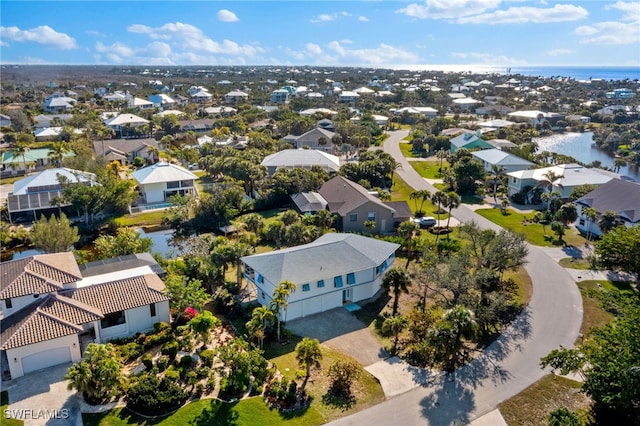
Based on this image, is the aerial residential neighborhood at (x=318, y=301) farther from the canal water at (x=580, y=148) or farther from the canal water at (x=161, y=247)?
the canal water at (x=580, y=148)

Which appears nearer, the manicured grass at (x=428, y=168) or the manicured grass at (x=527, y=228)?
the manicured grass at (x=527, y=228)

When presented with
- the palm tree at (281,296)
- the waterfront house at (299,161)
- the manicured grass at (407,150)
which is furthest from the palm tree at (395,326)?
the manicured grass at (407,150)

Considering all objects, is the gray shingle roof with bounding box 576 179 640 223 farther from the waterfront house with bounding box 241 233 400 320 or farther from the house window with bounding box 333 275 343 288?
the house window with bounding box 333 275 343 288

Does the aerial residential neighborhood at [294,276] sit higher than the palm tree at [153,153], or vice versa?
the palm tree at [153,153]

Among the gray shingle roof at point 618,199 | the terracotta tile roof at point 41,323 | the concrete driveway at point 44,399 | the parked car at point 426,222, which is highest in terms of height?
the gray shingle roof at point 618,199

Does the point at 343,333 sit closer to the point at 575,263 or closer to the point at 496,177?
the point at 575,263

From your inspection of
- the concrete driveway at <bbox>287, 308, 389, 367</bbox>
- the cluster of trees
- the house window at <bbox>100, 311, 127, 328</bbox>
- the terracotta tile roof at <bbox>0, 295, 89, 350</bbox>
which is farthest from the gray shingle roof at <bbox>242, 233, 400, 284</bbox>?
the terracotta tile roof at <bbox>0, 295, 89, 350</bbox>

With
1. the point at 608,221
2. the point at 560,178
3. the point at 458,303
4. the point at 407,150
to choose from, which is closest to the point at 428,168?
the point at 407,150
